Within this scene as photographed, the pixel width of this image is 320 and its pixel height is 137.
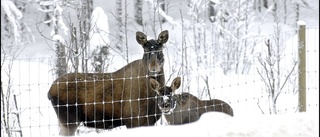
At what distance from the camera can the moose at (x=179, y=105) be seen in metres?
7.01

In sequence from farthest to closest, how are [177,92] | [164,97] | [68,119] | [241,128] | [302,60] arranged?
[177,92], [302,60], [68,119], [164,97], [241,128]

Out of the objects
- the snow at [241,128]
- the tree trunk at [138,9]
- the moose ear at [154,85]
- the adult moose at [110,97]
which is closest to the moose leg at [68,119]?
the adult moose at [110,97]

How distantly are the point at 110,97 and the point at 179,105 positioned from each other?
876 millimetres

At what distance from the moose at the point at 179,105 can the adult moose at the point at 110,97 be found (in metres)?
0.12

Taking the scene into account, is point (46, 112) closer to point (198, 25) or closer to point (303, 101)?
point (303, 101)

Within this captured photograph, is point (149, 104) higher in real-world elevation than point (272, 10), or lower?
lower

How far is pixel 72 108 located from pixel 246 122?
89.2 inches

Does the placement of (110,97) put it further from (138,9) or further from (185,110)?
(138,9)

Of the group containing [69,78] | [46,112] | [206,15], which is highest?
[206,15]

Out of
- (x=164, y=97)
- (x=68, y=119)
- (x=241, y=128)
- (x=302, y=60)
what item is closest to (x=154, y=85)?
(x=164, y=97)

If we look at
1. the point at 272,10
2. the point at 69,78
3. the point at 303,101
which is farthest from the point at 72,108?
the point at 272,10

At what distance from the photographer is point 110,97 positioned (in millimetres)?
7262

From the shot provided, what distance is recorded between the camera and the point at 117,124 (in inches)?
288

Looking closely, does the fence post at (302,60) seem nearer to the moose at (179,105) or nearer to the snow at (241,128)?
the moose at (179,105)
